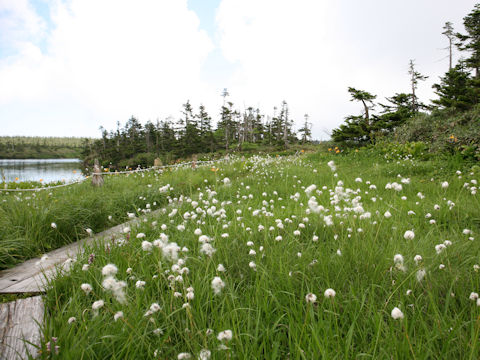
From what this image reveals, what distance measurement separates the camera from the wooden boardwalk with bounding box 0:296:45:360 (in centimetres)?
159

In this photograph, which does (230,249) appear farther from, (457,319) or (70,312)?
(457,319)

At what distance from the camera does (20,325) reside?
1.78 m

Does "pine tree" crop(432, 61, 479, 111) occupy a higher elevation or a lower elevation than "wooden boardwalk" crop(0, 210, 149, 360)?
higher

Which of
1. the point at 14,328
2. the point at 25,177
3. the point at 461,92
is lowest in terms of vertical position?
the point at 14,328

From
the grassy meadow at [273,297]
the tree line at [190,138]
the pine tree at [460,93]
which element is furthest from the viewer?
the tree line at [190,138]

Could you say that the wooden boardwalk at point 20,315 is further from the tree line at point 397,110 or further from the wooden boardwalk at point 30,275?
the tree line at point 397,110

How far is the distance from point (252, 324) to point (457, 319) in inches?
49.2

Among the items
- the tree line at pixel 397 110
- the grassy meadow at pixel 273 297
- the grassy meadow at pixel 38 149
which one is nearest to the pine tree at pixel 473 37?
the tree line at pixel 397 110

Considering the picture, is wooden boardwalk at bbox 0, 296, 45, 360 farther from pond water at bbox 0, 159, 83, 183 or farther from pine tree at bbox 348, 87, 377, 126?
pine tree at bbox 348, 87, 377, 126

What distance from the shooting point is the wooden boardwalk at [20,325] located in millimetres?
1589

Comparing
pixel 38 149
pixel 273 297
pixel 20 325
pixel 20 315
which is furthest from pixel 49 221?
pixel 38 149

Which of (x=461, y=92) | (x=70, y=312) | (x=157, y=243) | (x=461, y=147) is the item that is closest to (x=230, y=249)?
(x=157, y=243)

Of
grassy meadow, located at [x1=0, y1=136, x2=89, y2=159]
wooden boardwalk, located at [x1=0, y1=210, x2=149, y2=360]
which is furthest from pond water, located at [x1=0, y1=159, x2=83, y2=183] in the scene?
grassy meadow, located at [x1=0, y1=136, x2=89, y2=159]

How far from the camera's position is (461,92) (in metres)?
12.1
